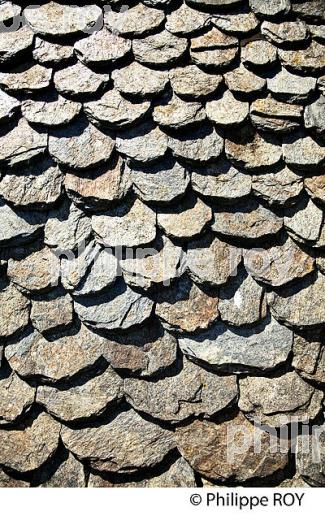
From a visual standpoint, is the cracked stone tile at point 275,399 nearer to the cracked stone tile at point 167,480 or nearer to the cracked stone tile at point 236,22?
the cracked stone tile at point 167,480

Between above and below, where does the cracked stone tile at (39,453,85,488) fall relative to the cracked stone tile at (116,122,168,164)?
below

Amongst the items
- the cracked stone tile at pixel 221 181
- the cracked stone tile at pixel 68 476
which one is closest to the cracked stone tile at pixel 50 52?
the cracked stone tile at pixel 221 181

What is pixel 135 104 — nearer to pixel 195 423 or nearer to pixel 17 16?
pixel 17 16

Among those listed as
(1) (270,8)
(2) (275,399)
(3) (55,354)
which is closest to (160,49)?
(1) (270,8)

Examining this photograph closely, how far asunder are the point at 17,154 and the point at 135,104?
1.21ft

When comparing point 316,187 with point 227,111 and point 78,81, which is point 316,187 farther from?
point 78,81

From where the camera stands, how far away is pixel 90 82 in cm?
196

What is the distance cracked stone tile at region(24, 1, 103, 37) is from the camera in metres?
1.96

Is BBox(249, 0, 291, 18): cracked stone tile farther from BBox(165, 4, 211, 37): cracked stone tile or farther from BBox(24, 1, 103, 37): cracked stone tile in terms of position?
BBox(24, 1, 103, 37): cracked stone tile

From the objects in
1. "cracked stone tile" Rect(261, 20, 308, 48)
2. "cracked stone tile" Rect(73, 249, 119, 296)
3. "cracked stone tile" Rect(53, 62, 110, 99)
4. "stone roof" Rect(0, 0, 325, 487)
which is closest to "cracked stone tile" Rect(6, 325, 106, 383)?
"stone roof" Rect(0, 0, 325, 487)

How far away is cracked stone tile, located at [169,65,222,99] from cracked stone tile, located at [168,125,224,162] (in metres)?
0.10

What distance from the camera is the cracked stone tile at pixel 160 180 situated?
1.97 m

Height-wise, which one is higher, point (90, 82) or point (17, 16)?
point (17, 16)

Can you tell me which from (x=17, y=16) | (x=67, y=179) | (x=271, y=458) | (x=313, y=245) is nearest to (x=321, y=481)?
(x=271, y=458)
